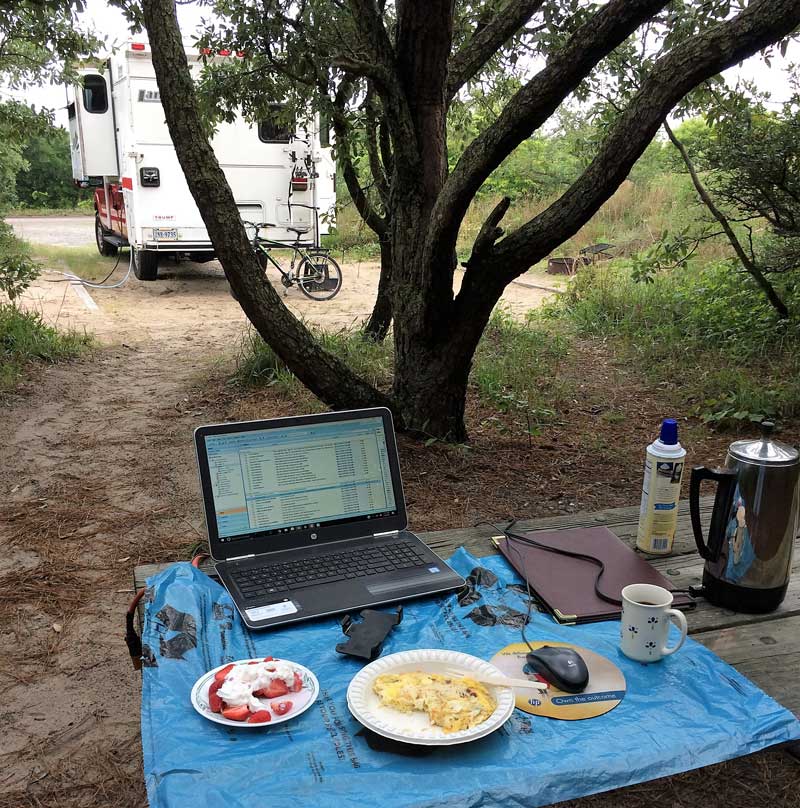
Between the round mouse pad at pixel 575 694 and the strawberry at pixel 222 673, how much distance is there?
1.51 ft

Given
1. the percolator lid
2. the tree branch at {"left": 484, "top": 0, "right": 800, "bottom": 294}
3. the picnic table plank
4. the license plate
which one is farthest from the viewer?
the license plate

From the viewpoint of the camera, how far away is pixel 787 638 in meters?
1.57

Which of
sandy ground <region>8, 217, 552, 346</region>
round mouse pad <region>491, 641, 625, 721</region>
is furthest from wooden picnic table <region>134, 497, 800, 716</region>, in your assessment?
sandy ground <region>8, 217, 552, 346</region>

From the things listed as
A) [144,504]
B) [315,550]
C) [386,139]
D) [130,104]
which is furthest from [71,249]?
[315,550]

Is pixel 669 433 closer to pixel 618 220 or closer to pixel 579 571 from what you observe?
pixel 579 571

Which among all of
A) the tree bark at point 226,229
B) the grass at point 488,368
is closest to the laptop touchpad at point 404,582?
the tree bark at point 226,229

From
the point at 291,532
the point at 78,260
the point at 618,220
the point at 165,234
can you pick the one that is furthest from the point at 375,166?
the point at 618,220

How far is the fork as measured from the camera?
1.32 m

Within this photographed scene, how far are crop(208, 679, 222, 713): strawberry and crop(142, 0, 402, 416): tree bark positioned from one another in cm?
257

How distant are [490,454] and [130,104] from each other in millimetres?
6998

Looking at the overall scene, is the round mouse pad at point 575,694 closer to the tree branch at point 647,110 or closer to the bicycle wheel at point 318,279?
the tree branch at point 647,110

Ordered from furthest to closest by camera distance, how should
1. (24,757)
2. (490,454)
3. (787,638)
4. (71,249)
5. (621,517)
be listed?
(71,249) → (490,454) → (24,757) → (621,517) → (787,638)

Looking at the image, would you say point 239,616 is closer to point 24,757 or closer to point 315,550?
point 315,550

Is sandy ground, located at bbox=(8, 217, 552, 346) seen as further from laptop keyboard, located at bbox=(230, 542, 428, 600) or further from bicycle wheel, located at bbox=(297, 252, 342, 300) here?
laptop keyboard, located at bbox=(230, 542, 428, 600)
